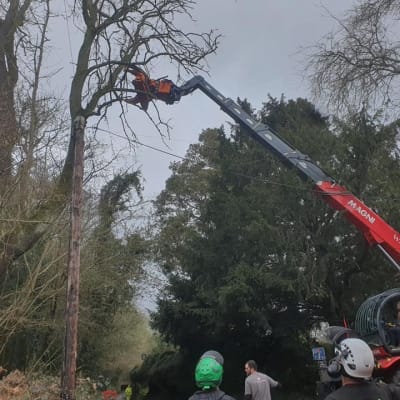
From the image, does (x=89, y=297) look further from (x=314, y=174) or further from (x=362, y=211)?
(x=362, y=211)

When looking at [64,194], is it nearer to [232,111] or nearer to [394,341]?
[232,111]

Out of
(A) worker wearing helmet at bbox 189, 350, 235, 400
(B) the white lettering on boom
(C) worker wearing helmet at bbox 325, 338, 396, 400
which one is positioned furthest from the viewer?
(B) the white lettering on boom

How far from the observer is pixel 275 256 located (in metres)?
18.8

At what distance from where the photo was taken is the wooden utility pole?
9.80 m

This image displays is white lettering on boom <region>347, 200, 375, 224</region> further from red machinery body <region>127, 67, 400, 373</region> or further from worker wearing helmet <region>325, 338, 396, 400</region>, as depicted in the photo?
worker wearing helmet <region>325, 338, 396, 400</region>

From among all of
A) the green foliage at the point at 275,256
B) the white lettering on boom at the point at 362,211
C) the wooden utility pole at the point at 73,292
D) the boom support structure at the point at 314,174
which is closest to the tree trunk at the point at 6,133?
the wooden utility pole at the point at 73,292

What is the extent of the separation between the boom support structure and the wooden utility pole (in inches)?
148

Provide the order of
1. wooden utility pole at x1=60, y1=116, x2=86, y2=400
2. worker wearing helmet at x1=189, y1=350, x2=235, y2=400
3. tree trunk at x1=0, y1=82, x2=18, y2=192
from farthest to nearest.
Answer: tree trunk at x1=0, y1=82, x2=18, y2=192, wooden utility pole at x1=60, y1=116, x2=86, y2=400, worker wearing helmet at x1=189, y1=350, x2=235, y2=400

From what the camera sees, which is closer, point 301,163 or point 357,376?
point 357,376

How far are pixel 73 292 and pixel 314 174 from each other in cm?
711

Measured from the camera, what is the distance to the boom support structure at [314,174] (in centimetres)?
1316

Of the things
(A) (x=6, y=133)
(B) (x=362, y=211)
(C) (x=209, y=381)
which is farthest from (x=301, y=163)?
(C) (x=209, y=381)

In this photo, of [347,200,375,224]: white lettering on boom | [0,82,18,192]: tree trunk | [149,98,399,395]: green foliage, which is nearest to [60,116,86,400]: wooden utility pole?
[0,82,18,192]: tree trunk

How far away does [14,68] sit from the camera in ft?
47.9
